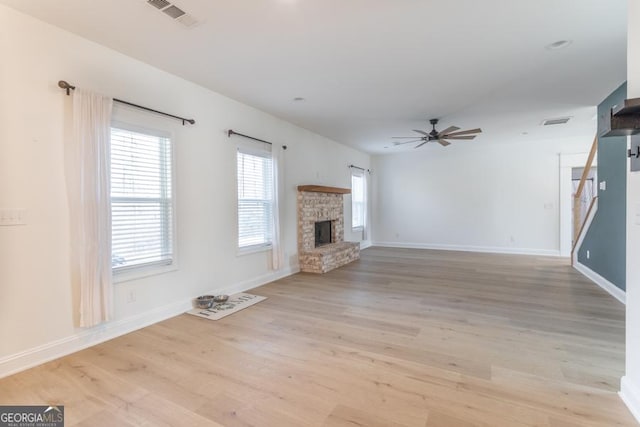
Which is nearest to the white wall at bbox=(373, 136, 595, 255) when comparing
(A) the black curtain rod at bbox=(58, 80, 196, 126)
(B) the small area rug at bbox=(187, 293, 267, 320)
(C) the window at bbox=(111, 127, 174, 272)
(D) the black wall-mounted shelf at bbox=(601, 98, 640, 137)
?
(D) the black wall-mounted shelf at bbox=(601, 98, 640, 137)

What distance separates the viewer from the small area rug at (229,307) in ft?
11.3

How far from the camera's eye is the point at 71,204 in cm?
256

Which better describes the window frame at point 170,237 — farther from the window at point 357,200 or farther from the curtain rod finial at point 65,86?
the window at point 357,200

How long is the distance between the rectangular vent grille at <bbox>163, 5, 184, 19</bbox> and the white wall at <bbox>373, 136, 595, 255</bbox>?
656cm

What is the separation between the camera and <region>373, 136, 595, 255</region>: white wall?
23.6ft

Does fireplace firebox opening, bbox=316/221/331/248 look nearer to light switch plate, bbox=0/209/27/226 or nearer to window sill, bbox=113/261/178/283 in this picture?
window sill, bbox=113/261/178/283

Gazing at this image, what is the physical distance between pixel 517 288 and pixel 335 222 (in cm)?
362

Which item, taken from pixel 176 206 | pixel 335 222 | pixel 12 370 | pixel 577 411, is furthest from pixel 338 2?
pixel 335 222

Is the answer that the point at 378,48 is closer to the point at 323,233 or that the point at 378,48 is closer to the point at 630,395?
the point at 630,395

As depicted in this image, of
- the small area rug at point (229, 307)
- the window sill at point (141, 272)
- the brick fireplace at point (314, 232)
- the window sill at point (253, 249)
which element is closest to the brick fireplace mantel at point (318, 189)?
the brick fireplace at point (314, 232)

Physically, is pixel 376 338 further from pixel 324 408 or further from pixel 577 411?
pixel 577 411

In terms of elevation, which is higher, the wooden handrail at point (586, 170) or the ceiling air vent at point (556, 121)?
the ceiling air vent at point (556, 121)

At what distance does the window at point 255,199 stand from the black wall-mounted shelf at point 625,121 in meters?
3.88

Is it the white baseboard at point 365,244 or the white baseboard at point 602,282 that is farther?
the white baseboard at point 365,244
